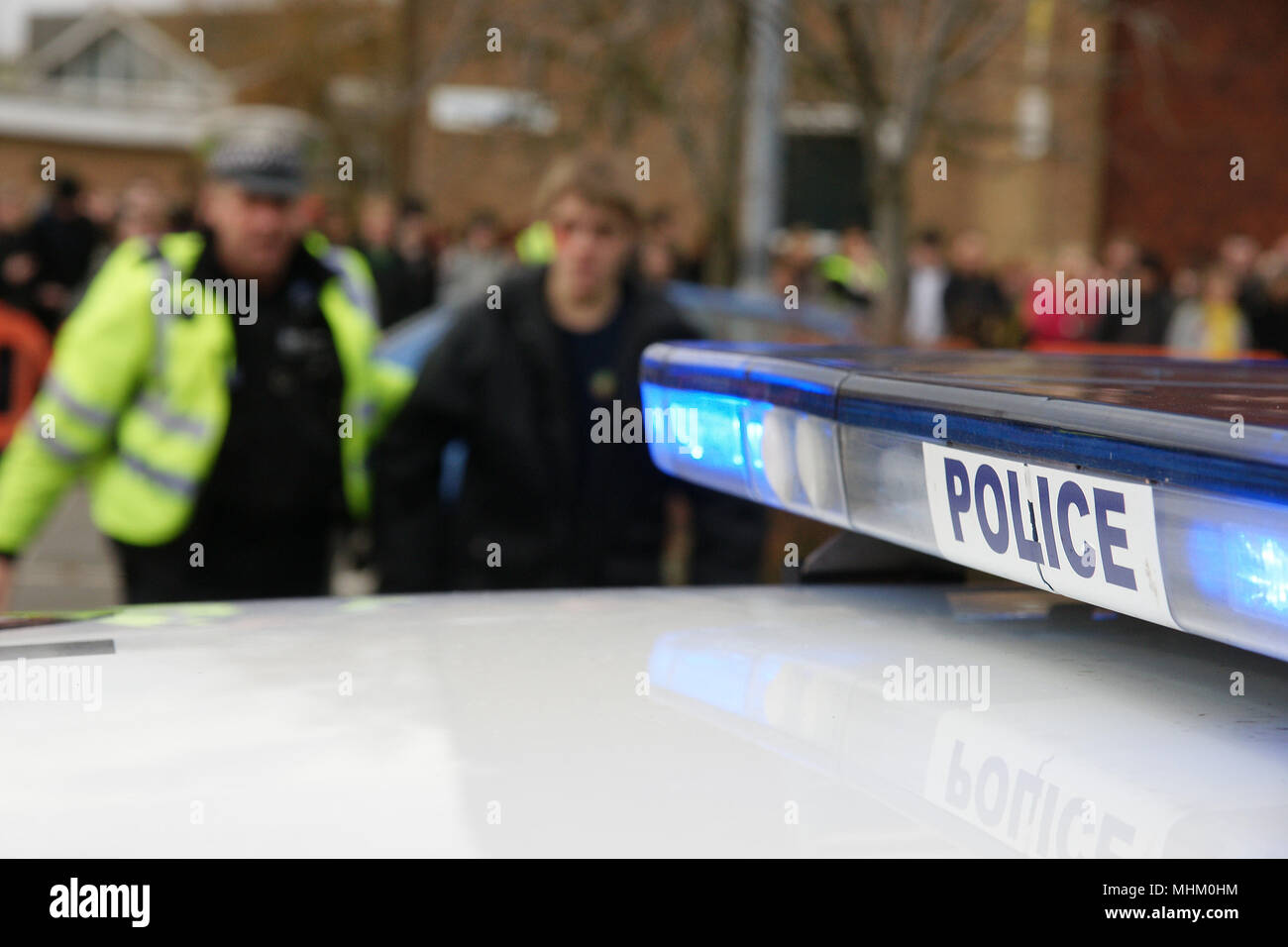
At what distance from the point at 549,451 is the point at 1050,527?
277 cm

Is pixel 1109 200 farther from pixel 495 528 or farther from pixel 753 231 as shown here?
pixel 495 528

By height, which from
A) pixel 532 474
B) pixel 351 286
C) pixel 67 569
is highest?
pixel 351 286

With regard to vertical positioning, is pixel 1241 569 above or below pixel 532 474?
above

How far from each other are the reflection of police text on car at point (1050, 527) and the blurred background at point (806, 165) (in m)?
5.13

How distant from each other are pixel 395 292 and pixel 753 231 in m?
3.33

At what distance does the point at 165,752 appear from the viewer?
126cm

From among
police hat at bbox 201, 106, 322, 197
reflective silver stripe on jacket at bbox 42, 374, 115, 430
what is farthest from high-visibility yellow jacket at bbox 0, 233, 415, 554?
police hat at bbox 201, 106, 322, 197

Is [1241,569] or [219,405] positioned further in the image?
[219,405]

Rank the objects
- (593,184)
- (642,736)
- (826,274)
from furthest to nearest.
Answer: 1. (826,274)
2. (593,184)
3. (642,736)

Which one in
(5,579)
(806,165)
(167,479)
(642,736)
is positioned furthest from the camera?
(806,165)

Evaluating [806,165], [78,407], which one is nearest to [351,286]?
[78,407]

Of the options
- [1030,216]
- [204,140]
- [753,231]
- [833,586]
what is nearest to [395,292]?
[753,231]

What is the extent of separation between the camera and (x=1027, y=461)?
55.8 inches

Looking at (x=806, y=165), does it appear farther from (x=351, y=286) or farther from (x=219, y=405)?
(x=219, y=405)
